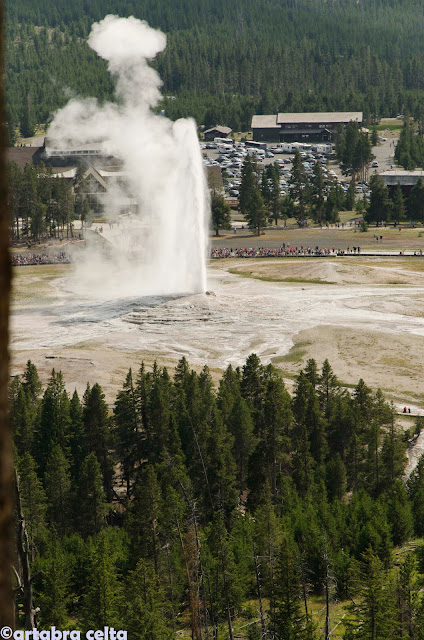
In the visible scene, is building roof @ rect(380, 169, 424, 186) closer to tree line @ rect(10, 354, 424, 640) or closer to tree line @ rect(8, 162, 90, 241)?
tree line @ rect(8, 162, 90, 241)

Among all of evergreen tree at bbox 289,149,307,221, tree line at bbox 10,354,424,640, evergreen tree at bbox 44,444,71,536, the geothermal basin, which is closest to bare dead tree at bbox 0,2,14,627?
tree line at bbox 10,354,424,640

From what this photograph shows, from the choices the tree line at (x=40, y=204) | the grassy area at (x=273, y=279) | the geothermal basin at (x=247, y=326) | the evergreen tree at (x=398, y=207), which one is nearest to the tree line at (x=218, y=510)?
the geothermal basin at (x=247, y=326)

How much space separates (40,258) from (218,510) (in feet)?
309

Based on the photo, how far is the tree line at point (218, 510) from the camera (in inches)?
1136

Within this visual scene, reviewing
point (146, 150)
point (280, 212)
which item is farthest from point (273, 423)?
point (280, 212)

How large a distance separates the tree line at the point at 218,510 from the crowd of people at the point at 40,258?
225 feet

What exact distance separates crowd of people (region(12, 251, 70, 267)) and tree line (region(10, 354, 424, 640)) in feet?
225

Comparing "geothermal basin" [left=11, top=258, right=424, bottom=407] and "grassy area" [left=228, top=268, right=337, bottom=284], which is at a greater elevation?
"grassy area" [left=228, top=268, right=337, bottom=284]

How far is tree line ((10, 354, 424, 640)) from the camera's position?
28.8 m

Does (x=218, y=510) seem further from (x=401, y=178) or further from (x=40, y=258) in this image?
(x=401, y=178)

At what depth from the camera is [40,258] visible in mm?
127562

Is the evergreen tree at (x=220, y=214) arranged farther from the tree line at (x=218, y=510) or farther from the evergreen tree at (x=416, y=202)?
the tree line at (x=218, y=510)

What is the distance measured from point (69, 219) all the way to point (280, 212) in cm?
3827

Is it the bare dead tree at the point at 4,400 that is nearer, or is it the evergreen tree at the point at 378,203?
the bare dead tree at the point at 4,400
